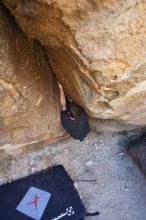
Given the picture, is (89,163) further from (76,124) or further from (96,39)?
(96,39)

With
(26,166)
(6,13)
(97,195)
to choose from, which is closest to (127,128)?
(97,195)

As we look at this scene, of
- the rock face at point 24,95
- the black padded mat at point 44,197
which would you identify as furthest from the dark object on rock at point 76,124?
the black padded mat at point 44,197

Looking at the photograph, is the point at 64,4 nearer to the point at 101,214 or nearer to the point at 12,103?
the point at 12,103

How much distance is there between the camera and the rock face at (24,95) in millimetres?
988

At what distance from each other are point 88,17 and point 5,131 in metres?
0.60

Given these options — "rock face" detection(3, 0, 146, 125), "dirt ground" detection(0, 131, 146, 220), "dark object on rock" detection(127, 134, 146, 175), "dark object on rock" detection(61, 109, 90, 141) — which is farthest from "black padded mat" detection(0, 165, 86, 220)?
"rock face" detection(3, 0, 146, 125)

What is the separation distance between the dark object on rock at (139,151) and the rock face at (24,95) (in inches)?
11.1

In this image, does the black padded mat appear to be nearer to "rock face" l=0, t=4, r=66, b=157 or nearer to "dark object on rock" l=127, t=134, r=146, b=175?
"rock face" l=0, t=4, r=66, b=157

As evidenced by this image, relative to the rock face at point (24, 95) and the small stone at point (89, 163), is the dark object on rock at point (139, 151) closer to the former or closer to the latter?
the small stone at point (89, 163)

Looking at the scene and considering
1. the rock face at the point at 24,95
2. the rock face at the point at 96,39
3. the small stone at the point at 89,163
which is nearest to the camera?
the rock face at the point at 96,39

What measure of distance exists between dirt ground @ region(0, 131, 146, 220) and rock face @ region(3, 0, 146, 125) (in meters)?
0.37

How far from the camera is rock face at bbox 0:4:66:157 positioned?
99 centimetres

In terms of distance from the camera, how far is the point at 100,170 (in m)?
1.37

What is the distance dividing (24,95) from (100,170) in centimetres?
46
